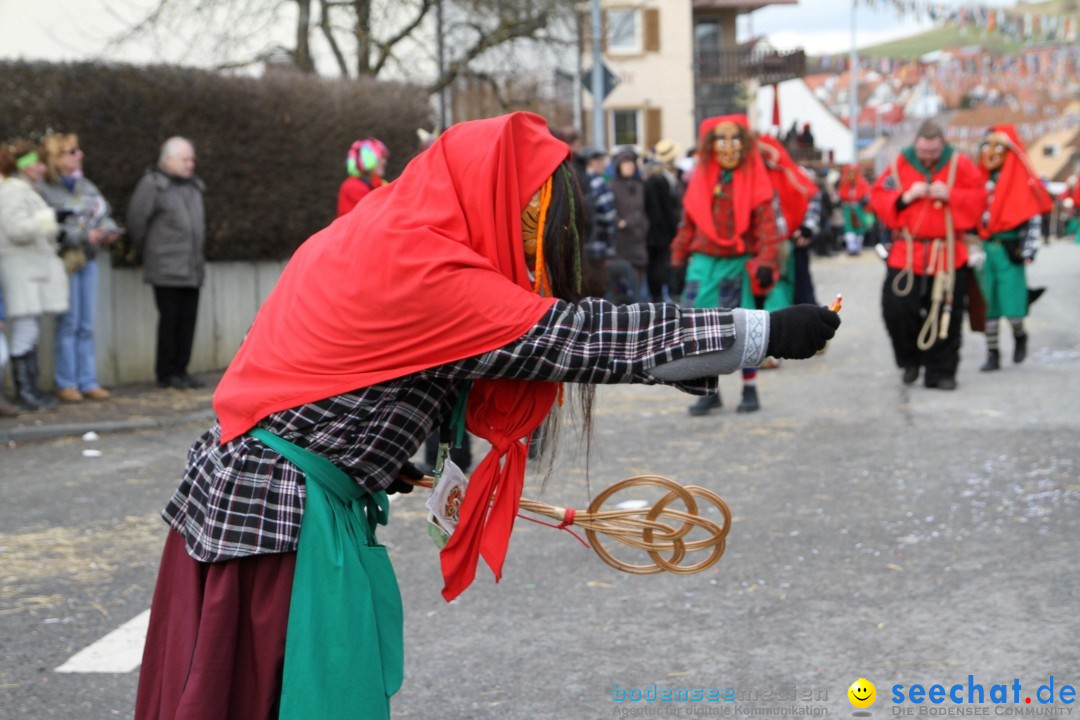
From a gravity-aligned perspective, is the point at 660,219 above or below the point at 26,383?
above

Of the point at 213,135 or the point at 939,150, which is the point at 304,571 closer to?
the point at 939,150

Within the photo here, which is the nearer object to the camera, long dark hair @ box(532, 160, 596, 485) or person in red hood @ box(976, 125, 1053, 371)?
long dark hair @ box(532, 160, 596, 485)

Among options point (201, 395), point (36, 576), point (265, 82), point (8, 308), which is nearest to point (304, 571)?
point (36, 576)

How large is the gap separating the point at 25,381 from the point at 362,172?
9.89 ft

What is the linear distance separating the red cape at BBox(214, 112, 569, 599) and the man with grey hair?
8351 millimetres

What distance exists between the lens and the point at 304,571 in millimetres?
2600

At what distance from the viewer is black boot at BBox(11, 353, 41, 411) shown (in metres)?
10.0

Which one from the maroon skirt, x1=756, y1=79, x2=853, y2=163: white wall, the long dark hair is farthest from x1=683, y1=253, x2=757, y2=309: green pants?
x1=756, y1=79, x2=853, y2=163: white wall

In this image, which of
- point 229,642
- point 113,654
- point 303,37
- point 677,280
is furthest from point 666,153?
point 229,642

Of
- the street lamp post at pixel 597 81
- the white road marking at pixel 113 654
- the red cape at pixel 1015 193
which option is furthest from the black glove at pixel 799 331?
the street lamp post at pixel 597 81

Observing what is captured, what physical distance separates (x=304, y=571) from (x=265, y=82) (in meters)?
10.6

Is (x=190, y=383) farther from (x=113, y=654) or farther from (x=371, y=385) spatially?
(x=371, y=385)

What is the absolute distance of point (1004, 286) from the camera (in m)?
11.4

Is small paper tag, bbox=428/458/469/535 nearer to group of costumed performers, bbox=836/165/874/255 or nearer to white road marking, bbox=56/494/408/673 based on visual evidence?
white road marking, bbox=56/494/408/673
